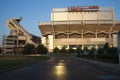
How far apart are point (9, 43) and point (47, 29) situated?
35.0m

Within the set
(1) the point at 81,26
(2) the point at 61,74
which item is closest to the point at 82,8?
(1) the point at 81,26

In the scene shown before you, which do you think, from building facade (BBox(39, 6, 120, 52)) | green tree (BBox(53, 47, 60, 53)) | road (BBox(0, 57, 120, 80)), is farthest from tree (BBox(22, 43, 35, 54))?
road (BBox(0, 57, 120, 80))

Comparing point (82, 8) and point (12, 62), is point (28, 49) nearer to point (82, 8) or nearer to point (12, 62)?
point (82, 8)

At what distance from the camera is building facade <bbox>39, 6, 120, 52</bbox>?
472ft

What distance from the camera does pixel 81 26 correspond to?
5679 inches

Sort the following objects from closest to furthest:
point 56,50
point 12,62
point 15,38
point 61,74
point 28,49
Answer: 1. point 61,74
2. point 12,62
3. point 28,49
4. point 56,50
5. point 15,38

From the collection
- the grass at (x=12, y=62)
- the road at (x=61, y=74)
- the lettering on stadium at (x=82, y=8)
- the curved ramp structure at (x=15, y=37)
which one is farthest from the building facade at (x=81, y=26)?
the road at (x=61, y=74)

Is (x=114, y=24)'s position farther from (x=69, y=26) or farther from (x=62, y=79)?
(x=62, y=79)

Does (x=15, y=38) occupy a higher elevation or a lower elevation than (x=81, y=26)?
lower

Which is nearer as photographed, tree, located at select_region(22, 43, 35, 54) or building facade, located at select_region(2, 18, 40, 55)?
tree, located at select_region(22, 43, 35, 54)

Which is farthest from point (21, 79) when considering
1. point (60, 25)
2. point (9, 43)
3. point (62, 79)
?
point (9, 43)

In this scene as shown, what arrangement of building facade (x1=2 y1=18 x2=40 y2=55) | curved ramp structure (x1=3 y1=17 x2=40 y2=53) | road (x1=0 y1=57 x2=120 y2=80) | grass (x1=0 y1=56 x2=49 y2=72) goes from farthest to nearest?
curved ramp structure (x1=3 y1=17 x2=40 y2=53), building facade (x1=2 y1=18 x2=40 y2=55), grass (x1=0 y1=56 x2=49 y2=72), road (x1=0 y1=57 x2=120 y2=80)

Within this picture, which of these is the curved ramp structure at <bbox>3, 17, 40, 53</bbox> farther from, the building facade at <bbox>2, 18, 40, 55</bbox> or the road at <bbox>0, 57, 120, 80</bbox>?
the road at <bbox>0, 57, 120, 80</bbox>

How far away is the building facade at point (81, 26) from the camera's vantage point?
144 m
